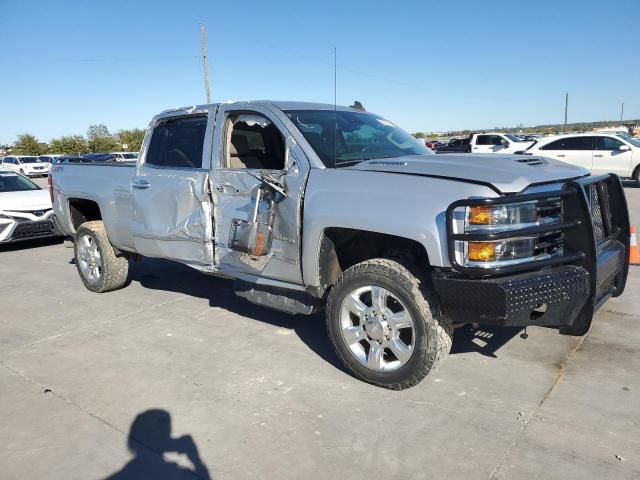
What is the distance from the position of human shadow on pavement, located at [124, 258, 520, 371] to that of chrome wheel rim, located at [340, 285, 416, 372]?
0.41m

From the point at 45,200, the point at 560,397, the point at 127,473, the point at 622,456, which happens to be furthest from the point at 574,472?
the point at 45,200

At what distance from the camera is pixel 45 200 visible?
9648mm

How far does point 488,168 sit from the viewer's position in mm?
3273

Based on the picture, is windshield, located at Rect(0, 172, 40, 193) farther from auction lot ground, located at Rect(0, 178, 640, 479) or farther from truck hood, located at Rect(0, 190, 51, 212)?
auction lot ground, located at Rect(0, 178, 640, 479)

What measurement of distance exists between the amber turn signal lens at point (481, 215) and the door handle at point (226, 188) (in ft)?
6.52

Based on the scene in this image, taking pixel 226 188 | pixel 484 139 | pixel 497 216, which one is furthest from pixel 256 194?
pixel 484 139

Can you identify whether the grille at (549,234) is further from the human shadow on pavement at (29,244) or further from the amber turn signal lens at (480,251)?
the human shadow on pavement at (29,244)

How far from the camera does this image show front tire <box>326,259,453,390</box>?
10.7ft

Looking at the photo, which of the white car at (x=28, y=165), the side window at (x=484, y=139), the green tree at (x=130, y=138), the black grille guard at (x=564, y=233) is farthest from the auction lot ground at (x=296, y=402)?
the green tree at (x=130, y=138)

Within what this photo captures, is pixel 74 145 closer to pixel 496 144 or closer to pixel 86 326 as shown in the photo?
pixel 496 144

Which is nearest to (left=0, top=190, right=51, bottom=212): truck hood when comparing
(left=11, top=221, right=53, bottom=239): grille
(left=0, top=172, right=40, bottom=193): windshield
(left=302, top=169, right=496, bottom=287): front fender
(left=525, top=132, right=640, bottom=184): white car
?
(left=11, top=221, right=53, bottom=239): grille

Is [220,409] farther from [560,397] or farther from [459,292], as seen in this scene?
[560,397]

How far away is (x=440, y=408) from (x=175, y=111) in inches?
144

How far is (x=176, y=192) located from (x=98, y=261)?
2.07 meters
